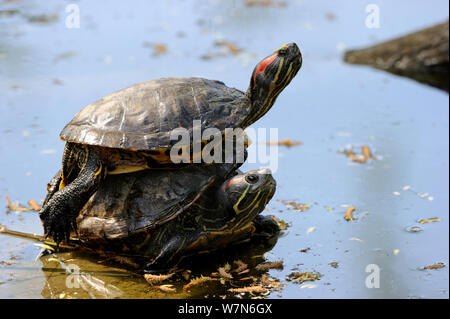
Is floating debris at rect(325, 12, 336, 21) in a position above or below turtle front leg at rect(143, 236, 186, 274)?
above

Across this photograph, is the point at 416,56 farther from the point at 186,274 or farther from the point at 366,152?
the point at 186,274

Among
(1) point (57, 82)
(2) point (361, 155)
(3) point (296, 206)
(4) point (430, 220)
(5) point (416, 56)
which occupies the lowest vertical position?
(4) point (430, 220)

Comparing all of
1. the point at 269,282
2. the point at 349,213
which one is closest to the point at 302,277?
the point at 269,282

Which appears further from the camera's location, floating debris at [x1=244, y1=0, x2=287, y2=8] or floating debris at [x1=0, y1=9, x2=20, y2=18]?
floating debris at [x1=244, y1=0, x2=287, y2=8]

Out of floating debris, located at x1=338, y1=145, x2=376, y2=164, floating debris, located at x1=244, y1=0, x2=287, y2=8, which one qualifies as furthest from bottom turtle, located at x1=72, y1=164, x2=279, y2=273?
floating debris, located at x1=244, y1=0, x2=287, y2=8

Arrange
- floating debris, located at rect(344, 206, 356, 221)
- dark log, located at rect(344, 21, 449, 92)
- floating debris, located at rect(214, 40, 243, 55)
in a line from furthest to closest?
1. floating debris, located at rect(214, 40, 243, 55)
2. dark log, located at rect(344, 21, 449, 92)
3. floating debris, located at rect(344, 206, 356, 221)

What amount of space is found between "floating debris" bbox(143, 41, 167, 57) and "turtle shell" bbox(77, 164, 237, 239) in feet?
19.4

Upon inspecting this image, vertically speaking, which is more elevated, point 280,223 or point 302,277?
point 280,223

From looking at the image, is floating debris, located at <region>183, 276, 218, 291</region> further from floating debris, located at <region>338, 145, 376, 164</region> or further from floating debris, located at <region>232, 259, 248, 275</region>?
floating debris, located at <region>338, 145, 376, 164</region>

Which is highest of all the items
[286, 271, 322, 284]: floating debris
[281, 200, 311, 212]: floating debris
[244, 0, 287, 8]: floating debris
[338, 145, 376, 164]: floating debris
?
[244, 0, 287, 8]: floating debris

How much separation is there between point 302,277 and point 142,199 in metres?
1.32

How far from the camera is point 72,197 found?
436 cm

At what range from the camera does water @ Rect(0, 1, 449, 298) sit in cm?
449
